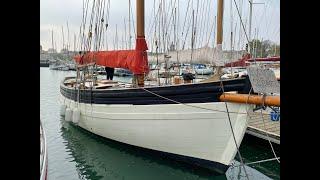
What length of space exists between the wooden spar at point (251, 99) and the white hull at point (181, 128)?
0.22m

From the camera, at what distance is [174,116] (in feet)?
27.6

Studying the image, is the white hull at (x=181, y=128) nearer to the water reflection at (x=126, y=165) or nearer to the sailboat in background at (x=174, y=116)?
the sailboat in background at (x=174, y=116)

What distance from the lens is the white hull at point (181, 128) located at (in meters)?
7.81

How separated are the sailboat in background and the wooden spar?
13cm

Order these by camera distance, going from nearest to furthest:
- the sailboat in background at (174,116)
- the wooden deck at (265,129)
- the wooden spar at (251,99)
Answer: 1. the wooden spar at (251,99)
2. the sailboat in background at (174,116)
3. the wooden deck at (265,129)

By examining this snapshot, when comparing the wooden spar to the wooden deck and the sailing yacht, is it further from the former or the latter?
the wooden deck

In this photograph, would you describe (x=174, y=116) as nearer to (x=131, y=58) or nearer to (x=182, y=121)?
(x=182, y=121)

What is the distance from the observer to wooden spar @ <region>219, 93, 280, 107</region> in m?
6.23

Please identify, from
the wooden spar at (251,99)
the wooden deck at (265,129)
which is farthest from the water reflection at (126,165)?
the wooden spar at (251,99)

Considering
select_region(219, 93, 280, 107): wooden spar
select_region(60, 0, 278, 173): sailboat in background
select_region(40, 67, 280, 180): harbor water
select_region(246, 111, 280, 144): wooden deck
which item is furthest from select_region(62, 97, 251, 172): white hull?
select_region(246, 111, 280, 144): wooden deck
